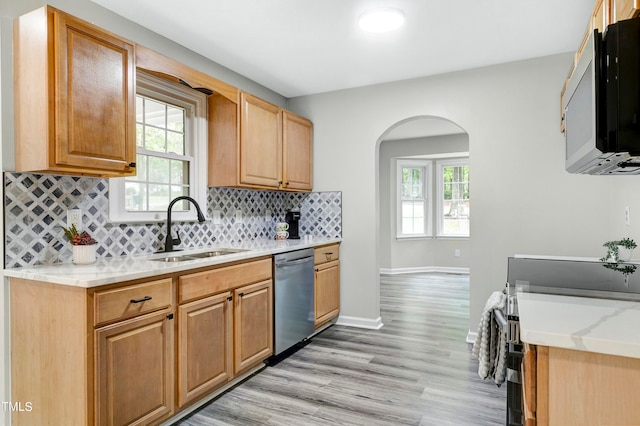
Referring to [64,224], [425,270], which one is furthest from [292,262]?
[425,270]

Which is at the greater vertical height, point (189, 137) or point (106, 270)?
point (189, 137)

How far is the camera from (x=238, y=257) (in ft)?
8.63

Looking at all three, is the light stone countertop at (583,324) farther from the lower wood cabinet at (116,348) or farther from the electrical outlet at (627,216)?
the lower wood cabinet at (116,348)

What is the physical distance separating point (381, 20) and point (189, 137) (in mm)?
1768

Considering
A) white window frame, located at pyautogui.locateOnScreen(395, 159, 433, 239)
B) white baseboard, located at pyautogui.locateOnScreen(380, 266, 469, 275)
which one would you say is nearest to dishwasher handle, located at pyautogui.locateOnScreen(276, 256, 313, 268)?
white baseboard, located at pyautogui.locateOnScreen(380, 266, 469, 275)

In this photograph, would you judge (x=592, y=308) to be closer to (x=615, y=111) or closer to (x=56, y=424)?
(x=615, y=111)

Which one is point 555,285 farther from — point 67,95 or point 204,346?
point 67,95

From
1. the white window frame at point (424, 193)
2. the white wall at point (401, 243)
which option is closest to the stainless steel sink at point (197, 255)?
the white wall at point (401, 243)

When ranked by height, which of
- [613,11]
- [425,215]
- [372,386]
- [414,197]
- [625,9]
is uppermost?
[613,11]

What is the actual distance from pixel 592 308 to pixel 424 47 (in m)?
2.36

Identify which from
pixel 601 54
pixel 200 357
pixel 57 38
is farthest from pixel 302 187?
pixel 601 54

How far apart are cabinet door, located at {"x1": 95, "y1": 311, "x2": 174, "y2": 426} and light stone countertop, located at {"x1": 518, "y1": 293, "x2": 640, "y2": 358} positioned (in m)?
1.73

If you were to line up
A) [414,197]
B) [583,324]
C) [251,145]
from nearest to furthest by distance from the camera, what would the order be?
[583,324], [251,145], [414,197]

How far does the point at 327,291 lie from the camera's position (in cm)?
385
